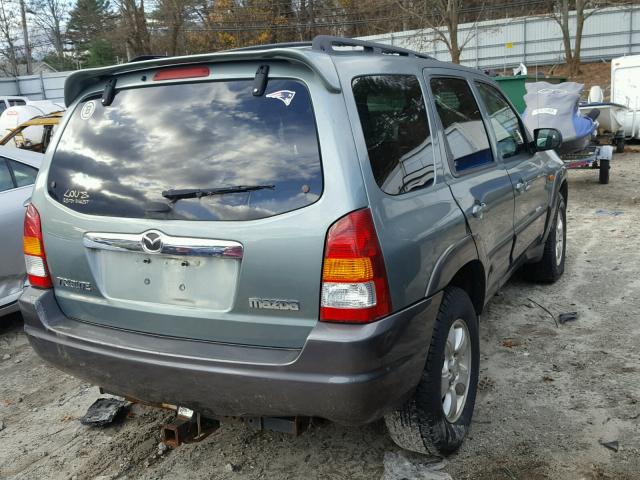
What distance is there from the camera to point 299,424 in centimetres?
248

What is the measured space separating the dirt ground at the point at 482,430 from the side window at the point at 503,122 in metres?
1.40

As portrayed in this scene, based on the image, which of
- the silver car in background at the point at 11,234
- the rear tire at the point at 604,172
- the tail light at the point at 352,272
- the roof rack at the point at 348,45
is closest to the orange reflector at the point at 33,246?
the tail light at the point at 352,272

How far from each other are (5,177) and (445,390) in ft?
14.3

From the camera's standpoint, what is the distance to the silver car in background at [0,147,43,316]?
490 cm

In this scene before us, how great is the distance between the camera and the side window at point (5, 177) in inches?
204

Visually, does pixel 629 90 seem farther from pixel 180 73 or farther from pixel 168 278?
pixel 168 278

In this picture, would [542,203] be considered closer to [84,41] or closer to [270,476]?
[270,476]

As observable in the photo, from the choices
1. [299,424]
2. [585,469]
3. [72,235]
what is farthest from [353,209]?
[585,469]

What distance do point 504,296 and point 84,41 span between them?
60.7 meters

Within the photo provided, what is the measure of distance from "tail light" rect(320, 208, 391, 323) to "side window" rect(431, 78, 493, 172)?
109cm

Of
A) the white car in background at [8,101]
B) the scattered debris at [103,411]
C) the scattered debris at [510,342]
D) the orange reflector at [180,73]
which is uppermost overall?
the white car in background at [8,101]

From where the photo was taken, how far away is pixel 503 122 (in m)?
4.18

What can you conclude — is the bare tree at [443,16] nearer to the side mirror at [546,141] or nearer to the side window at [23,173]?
the side mirror at [546,141]

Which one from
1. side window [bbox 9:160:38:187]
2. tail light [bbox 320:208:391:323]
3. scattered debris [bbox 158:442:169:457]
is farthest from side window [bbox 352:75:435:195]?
side window [bbox 9:160:38:187]
